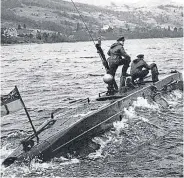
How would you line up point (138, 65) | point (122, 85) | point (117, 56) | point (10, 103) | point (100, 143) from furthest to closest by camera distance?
point (138, 65), point (122, 85), point (117, 56), point (100, 143), point (10, 103)

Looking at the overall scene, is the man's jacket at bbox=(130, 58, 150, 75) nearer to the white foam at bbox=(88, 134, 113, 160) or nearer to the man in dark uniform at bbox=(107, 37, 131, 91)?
the man in dark uniform at bbox=(107, 37, 131, 91)

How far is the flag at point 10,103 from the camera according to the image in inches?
323

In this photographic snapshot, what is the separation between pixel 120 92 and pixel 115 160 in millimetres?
5230

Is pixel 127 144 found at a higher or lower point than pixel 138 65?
lower

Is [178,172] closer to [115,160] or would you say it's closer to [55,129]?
[115,160]

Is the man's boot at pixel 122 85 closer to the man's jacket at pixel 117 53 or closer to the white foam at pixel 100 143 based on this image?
the man's jacket at pixel 117 53

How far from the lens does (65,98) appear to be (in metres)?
20.6

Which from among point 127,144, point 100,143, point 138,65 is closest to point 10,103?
point 100,143

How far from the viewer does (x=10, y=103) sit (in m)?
8.48

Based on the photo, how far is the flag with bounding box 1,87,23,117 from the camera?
820 centimetres

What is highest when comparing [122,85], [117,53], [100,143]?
[117,53]

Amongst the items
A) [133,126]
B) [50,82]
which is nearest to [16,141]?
[133,126]

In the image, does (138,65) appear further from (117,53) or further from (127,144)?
(127,144)

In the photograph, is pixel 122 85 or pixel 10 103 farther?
pixel 122 85
